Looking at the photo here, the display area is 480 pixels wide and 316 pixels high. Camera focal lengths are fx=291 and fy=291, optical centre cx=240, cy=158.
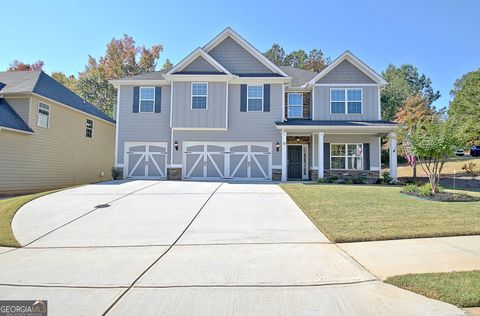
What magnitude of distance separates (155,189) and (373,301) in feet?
33.6

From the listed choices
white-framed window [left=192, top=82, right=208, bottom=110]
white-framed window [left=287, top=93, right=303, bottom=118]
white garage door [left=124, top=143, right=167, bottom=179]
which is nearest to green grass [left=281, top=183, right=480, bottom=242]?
white-framed window [left=287, top=93, right=303, bottom=118]

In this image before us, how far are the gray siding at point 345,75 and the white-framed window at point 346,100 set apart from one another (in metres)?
0.54

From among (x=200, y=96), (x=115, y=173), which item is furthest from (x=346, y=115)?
(x=115, y=173)

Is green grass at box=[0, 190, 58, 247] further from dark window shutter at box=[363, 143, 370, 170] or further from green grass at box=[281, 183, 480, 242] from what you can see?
dark window shutter at box=[363, 143, 370, 170]

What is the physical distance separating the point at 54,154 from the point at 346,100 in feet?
57.1

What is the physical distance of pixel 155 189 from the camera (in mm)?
12227

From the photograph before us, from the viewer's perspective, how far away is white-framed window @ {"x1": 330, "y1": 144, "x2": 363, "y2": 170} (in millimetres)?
16938

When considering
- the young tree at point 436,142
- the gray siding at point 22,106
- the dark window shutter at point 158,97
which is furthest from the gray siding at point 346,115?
the gray siding at point 22,106

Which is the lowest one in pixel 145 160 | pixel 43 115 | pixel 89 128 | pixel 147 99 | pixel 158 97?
pixel 145 160

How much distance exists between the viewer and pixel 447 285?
141 inches

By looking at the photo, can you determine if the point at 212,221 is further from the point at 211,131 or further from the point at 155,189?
the point at 211,131

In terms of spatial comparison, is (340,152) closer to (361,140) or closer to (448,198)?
(361,140)

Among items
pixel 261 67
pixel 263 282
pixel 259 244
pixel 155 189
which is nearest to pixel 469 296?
pixel 263 282

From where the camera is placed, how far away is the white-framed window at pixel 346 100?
17.0 metres
